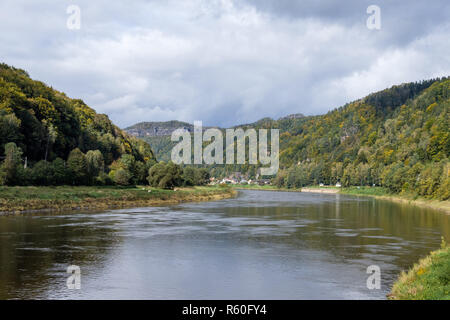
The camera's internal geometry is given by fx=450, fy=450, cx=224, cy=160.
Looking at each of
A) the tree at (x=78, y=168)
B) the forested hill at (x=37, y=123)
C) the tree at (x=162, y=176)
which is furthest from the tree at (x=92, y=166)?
the tree at (x=162, y=176)

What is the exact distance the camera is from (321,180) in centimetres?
19512

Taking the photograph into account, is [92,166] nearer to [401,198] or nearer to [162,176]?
[162,176]

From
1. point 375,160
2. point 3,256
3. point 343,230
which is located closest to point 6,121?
point 3,256

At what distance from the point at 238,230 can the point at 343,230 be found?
1119cm

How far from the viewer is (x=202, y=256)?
3192 cm

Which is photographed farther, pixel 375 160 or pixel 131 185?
pixel 375 160

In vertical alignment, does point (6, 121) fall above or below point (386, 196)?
above

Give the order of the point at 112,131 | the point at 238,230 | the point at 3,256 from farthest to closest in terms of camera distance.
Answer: the point at 112,131 < the point at 238,230 < the point at 3,256

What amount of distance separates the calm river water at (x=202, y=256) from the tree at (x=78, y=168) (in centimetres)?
2745

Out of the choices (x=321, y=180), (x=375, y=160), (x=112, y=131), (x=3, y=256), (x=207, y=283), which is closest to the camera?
(x=207, y=283)

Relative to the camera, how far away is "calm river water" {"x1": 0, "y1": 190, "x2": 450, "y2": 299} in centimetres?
2231

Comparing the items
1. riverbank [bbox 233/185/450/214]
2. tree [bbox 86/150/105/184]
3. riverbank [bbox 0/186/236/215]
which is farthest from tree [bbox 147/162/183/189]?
riverbank [bbox 233/185/450/214]

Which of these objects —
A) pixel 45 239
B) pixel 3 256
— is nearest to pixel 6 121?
pixel 45 239
